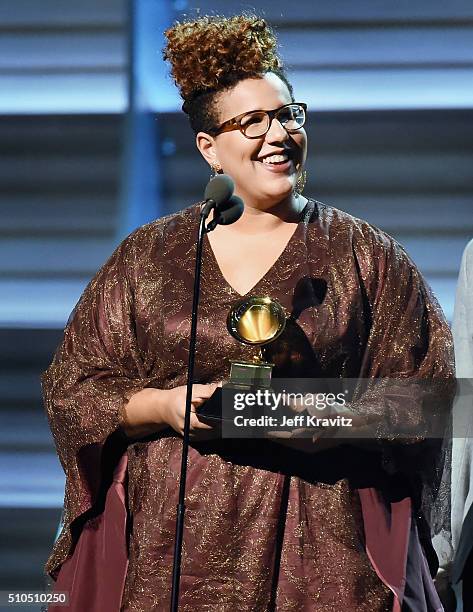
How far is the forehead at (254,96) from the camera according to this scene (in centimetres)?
243

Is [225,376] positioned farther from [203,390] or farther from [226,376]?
[203,390]

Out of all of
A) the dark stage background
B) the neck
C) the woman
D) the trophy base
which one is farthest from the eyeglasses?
the dark stage background

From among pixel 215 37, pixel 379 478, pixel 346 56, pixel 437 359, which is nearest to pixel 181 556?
pixel 379 478

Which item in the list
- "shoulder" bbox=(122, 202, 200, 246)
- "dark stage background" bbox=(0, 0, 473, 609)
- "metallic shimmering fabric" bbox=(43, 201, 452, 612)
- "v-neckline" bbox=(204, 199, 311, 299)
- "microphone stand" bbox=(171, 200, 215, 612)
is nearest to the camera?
"microphone stand" bbox=(171, 200, 215, 612)

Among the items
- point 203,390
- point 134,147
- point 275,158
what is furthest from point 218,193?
point 134,147

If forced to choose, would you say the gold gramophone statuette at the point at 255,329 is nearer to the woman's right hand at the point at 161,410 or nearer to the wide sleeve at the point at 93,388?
the woman's right hand at the point at 161,410

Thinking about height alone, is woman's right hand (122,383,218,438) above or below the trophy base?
below

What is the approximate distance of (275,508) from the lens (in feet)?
7.57

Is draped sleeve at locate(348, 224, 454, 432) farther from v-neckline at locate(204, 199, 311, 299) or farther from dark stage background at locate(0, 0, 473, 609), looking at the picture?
dark stage background at locate(0, 0, 473, 609)

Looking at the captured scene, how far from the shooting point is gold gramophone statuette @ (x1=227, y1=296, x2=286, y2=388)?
2.21 m

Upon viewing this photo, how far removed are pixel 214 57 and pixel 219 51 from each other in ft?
0.06

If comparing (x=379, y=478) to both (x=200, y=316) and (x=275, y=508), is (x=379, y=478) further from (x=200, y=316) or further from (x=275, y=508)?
(x=200, y=316)

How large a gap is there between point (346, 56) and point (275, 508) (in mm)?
1779

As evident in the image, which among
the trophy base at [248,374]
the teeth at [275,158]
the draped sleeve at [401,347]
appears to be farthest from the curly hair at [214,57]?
the trophy base at [248,374]
